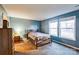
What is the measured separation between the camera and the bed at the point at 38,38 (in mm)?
1890

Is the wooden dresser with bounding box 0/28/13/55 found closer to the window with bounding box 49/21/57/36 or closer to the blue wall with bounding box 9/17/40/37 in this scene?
the blue wall with bounding box 9/17/40/37

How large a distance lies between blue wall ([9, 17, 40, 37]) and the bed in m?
0.11

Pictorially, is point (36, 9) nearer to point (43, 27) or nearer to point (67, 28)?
point (43, 27)

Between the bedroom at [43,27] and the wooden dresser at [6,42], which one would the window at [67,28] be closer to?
the bedroom at [43,27]

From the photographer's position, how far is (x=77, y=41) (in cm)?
175

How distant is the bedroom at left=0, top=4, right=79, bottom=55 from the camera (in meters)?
1.79

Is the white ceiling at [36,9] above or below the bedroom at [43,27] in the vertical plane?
above

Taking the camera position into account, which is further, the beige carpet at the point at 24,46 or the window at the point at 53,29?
the window at the point at 53,29

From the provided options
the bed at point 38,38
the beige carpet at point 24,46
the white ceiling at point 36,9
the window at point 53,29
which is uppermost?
the white ceiling at point 36,9

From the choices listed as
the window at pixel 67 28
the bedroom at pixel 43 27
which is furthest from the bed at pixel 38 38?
the window at pixel 67 28

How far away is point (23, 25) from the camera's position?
1.93 metres

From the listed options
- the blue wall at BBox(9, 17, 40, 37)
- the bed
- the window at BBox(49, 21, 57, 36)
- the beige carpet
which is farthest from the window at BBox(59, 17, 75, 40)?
the beige carpet
